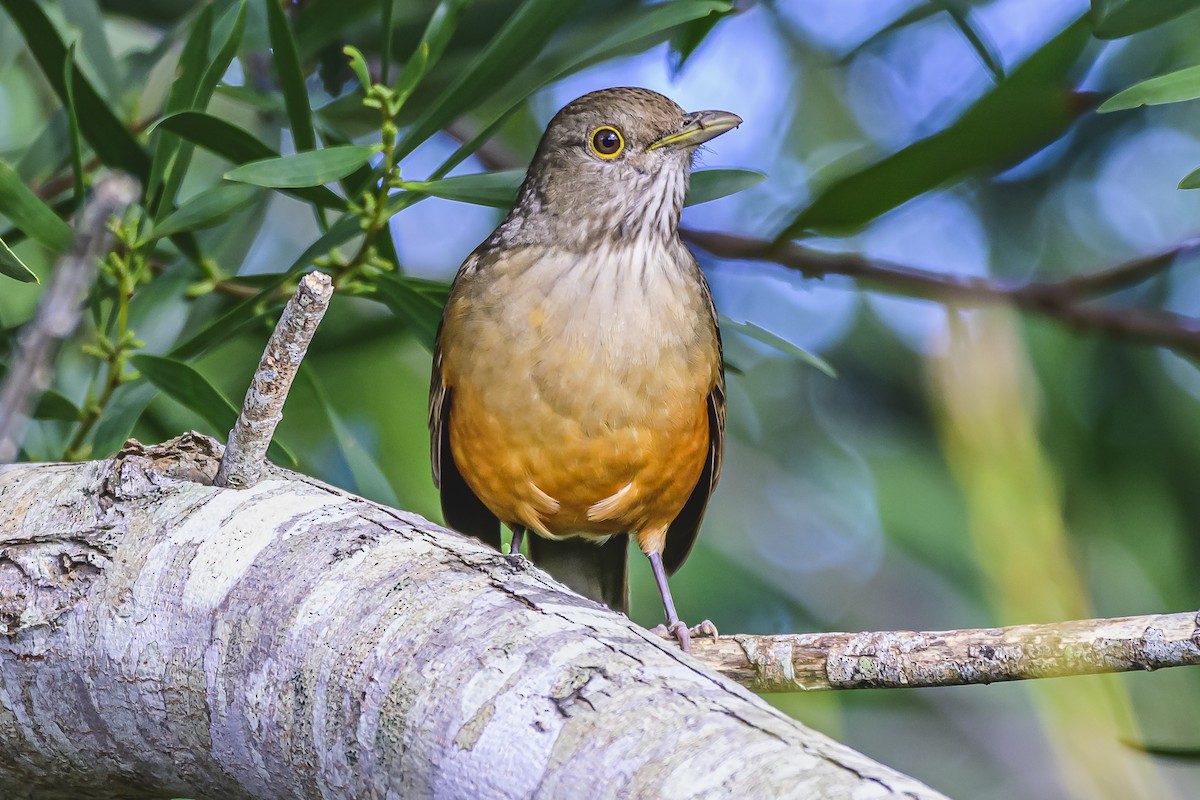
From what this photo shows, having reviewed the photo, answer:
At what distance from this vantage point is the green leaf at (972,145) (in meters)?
3.33

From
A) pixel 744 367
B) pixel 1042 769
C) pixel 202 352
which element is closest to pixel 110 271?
pixel 202 352

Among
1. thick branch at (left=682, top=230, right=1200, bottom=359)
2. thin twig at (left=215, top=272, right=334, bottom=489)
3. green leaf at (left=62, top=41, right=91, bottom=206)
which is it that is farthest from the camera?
thick branch at (left=682, top=230, right=1200, bottom=359)

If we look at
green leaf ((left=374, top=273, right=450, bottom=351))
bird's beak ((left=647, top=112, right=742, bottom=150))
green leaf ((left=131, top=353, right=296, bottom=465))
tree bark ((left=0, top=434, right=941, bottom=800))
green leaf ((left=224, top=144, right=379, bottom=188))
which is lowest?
tree bark ((left=0, top=434, right=941, bottom=800))

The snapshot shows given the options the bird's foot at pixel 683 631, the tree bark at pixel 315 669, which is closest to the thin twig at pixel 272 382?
the tree bark at pixel 315 669

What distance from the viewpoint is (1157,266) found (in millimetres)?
3994

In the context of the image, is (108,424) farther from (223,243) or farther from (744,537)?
(744,537)

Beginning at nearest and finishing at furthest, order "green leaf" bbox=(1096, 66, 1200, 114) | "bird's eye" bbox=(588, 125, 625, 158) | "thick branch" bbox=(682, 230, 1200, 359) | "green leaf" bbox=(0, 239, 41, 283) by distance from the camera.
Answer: "green leaf" bbox=(0, 239, 41, 283) → "green leaf" bbox=(1096, 66, 1200, 114) → "bird's eye" bbox=(588, 125, 625, 158) → "thick branch" bbox=(682, 230, 1200, 359)

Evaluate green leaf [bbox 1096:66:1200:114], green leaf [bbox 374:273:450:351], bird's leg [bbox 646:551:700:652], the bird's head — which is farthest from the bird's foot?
green leaf [bbox 1096:66:1200:114]

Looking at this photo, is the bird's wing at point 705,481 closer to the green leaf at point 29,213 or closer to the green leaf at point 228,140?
the green leaf at point 228,140

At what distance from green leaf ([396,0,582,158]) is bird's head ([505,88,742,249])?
556mm

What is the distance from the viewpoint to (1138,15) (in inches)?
108

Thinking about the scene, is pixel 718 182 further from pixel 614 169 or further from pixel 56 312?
pixel 56 312

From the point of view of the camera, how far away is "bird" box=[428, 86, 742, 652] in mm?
3332

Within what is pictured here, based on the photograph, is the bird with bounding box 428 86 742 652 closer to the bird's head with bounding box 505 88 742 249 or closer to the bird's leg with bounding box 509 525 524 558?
the bird's head with bounding box 505 88 742 249
